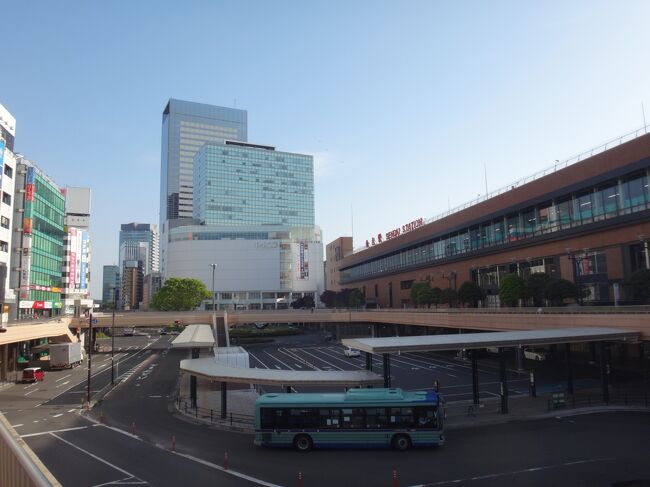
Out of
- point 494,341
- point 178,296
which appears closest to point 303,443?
point 494,341

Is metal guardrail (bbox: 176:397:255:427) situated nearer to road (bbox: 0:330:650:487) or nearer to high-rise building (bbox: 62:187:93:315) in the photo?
road (bbox: 0:330:650:487)

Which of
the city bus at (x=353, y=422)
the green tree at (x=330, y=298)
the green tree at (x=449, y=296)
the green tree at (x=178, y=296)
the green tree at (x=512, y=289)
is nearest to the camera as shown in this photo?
the city bus at (x=353, y=422)

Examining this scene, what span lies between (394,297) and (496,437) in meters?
79.0

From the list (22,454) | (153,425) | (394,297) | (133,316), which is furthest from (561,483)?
(394,297)

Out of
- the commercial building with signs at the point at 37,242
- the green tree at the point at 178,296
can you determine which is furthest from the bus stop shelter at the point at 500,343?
the green tree at the point at 178,296

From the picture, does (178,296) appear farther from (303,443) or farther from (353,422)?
(353,422)

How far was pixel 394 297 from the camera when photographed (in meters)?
104

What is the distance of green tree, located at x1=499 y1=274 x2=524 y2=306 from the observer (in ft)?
176

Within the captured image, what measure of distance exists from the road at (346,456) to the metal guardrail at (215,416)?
3.98 ft

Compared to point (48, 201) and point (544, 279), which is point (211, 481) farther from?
point (48, 201)

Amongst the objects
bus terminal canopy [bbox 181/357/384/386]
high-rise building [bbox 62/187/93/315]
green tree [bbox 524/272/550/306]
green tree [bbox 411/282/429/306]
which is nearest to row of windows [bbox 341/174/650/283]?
green tree [bbox 411/282/429/306]

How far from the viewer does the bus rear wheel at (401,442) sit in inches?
949

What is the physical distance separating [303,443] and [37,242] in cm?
7607

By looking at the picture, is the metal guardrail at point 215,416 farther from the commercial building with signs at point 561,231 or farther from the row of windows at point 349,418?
the commercial building with signs at point 561,231
